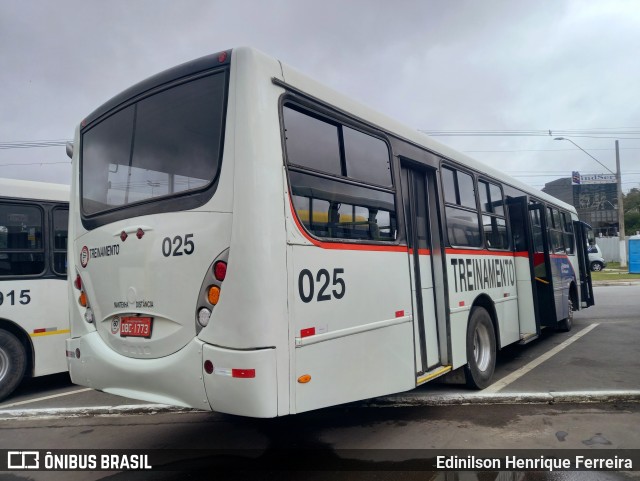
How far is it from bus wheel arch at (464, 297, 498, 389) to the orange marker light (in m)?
3.66

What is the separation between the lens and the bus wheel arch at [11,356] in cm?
677

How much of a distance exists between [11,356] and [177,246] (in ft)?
15.2

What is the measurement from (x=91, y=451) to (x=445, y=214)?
4533 mm

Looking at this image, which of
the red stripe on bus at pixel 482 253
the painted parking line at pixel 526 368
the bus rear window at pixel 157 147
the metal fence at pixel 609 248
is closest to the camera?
the bus rear window at pixel 157 147

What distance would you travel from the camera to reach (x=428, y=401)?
5805mm

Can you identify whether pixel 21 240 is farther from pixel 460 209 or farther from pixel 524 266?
pixel 524 266

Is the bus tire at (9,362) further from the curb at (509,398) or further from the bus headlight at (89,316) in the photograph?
the curb at (509,398)

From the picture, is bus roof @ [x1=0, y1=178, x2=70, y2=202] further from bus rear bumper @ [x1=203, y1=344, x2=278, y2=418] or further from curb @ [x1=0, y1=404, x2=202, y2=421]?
bus rear bumper @ [x1=203, y1=344, x2=278, y2=418]

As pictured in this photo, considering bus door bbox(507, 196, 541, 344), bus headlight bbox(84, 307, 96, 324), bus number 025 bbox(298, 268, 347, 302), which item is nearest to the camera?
bus number 025 bbox(298, 268, 347, 302)

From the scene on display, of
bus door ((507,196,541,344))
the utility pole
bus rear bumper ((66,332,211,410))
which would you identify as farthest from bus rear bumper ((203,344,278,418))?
the utility pole

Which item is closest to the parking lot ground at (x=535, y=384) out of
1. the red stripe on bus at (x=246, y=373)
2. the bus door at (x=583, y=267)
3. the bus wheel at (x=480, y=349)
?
the bus wheel at (x=480, y=349)

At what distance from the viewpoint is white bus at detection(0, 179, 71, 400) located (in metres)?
6.84

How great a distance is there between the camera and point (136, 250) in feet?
13.4

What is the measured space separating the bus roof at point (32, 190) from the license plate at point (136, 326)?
4.24 meters
